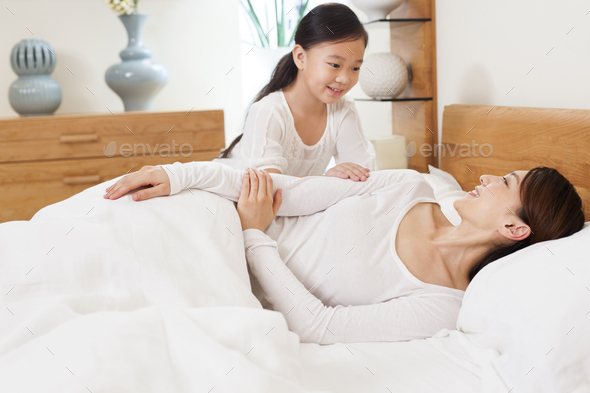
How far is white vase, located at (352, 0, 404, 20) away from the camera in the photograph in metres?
2.13

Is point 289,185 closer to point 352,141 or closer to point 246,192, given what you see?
point 246,192

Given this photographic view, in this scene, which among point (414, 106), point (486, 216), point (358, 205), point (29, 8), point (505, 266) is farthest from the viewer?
point (29, 8)

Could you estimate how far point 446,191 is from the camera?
1.62 meters

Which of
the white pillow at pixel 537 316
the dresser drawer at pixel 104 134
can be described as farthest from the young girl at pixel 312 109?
the dresser drawer at pixel 104 134

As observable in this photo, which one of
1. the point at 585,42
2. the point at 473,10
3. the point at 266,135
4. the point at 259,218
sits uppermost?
the point at 473,10

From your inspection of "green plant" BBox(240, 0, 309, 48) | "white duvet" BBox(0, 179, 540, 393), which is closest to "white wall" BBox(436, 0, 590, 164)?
"white duvet" BBox(0, 179, 540, 393)

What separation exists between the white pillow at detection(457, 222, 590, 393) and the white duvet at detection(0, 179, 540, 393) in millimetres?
38

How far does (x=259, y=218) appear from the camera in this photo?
1.17 metres

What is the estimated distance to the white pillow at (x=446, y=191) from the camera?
1386mm

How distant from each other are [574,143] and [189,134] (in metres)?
1.81

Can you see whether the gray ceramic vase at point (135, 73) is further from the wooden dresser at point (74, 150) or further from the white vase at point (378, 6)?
the white vase at point (378, 6)

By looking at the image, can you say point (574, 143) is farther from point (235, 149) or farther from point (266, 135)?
point (235, 149)

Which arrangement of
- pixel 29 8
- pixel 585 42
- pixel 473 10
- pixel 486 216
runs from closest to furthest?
pixel 486 216
pixel 585 42
pixel 473 10
pixel 29 8

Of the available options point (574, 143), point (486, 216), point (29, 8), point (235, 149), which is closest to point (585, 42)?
point (574, 143)
